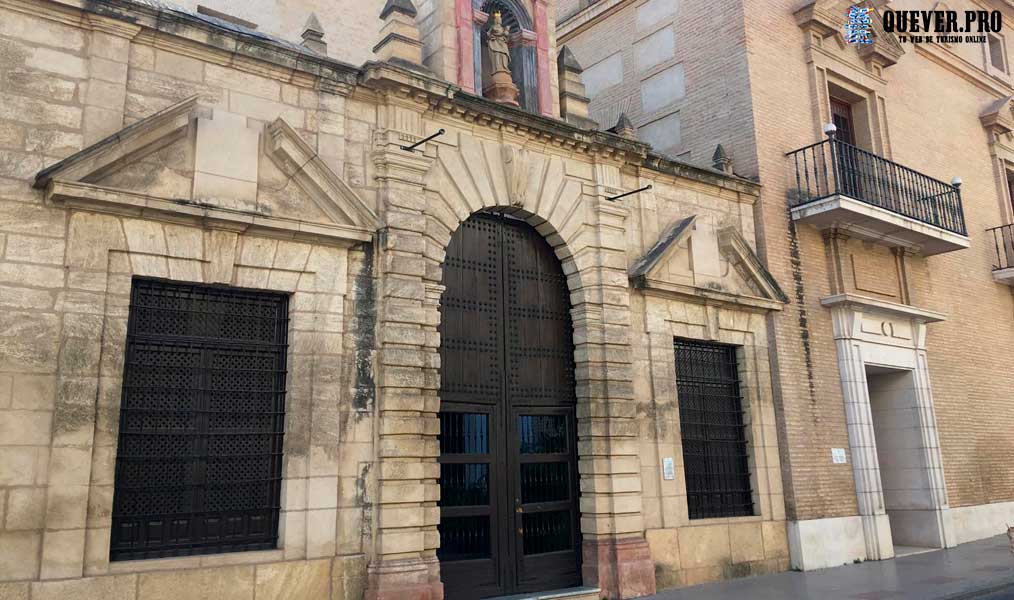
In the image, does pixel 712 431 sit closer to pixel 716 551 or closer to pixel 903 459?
pixel 716 551

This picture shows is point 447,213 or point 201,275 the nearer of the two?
point 201,275

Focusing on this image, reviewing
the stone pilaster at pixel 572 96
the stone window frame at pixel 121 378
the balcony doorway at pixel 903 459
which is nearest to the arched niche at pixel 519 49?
the stone pilaster at pixel 572 96

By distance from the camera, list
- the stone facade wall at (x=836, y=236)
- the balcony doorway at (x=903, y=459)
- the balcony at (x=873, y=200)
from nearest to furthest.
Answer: the stone facade wall at (x=836, y=236), the balcony at (x=873, y=200), the balcony doorway at (x=903, y=459)

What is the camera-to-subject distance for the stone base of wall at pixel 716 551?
395 inches

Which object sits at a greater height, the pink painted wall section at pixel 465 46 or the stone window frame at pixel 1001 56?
the stone window frame at pixel 1001 56

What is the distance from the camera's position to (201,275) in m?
7.25

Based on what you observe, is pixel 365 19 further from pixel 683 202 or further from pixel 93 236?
pixel 93 236

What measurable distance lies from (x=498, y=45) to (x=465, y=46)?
626 mm

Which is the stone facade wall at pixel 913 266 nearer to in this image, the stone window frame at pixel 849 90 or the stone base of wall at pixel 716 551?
the stone window frame at pixel 849 90

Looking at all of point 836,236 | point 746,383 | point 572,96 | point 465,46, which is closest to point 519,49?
point 572,96

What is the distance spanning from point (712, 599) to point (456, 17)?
7.40 m

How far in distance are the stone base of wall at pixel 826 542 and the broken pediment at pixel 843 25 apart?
323 inches

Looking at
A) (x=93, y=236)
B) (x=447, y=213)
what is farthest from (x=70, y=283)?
(x=447, y=213)

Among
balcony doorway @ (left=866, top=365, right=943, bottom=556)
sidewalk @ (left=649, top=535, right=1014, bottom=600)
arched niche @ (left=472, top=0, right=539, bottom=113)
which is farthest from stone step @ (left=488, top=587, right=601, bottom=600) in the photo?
balcony doorway @ (left=866, top=365, right=943, bottom=556)
